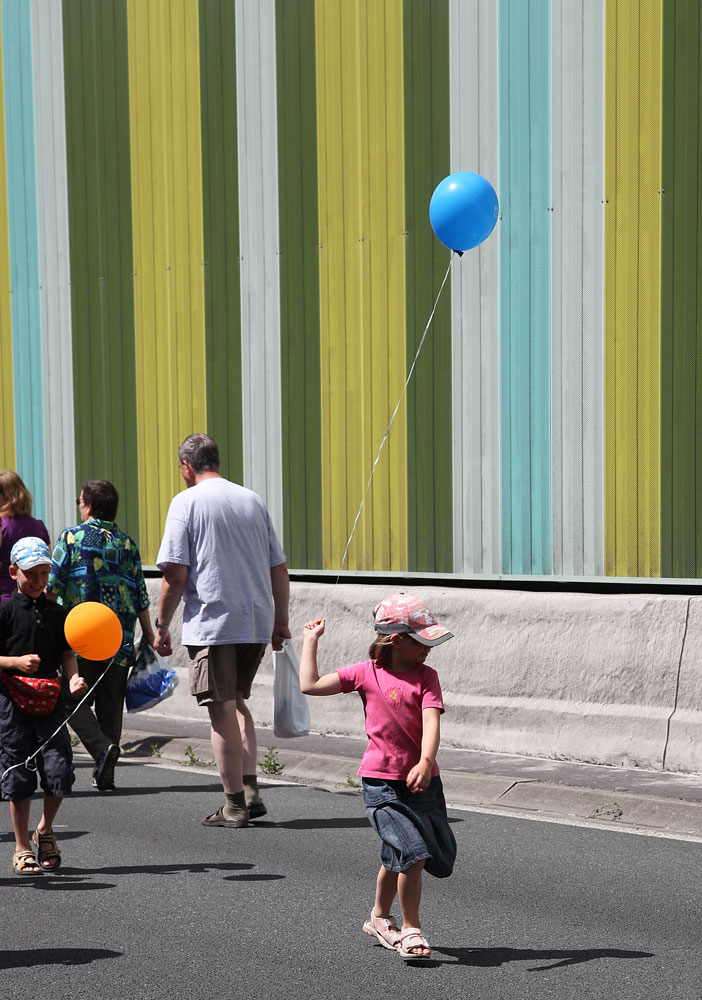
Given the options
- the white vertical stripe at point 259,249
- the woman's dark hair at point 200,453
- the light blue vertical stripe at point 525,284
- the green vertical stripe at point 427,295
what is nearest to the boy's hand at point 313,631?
the woman's dark hair at point 200,453

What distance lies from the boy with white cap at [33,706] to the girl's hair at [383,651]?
1769 millimetres

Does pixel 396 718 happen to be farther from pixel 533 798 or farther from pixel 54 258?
pixel 54 258

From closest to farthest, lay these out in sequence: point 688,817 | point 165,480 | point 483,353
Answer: point 688,817, point 483,353, point 165,480

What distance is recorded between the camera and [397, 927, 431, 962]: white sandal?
4.87 m

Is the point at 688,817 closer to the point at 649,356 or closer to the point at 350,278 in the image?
the point at 649,356

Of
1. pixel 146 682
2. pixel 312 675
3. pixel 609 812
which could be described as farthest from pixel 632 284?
pixel 312 675

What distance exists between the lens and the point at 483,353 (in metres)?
10.2

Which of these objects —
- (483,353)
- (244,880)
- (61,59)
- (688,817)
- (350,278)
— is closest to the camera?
(244,880)

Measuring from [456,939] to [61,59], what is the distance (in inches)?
434

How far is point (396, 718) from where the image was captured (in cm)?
494

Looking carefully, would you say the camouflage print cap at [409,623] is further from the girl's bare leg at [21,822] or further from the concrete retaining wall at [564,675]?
the concrete retaining wall at [564,675]

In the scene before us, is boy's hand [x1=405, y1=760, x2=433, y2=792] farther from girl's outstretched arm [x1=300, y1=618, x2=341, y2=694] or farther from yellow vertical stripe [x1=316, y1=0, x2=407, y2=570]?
yellow vertical stripe [x1=316, y1=0, x2=407, y2=570]

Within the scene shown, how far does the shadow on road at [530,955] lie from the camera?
4906 millimetres

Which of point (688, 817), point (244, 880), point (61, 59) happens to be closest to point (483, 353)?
point (688, 817)
